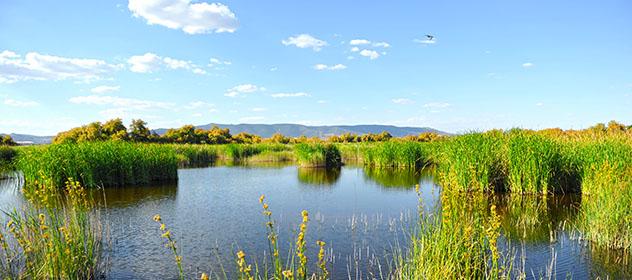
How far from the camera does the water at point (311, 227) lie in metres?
6.84

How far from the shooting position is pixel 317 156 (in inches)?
1147

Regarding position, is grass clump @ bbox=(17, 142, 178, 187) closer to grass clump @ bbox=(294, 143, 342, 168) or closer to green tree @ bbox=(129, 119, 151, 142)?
grass clump @ bbox=(294, 143, 342, 168)

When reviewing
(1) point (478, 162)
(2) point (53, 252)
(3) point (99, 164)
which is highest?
(1) point (478, 162)

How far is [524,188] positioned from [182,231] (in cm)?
1058

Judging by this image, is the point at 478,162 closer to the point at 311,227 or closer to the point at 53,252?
the point at 311,227

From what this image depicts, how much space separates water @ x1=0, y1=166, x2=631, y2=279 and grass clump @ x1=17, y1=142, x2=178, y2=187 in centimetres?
108

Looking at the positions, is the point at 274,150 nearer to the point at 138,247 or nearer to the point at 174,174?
the point at 174,174

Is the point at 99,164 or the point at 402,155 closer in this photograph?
the point at 99,164

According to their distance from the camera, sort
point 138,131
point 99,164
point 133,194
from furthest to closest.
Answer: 1. point 138,131
2. point 99,164
3. point 133,194

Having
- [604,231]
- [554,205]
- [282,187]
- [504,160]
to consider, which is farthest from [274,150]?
[604,231]

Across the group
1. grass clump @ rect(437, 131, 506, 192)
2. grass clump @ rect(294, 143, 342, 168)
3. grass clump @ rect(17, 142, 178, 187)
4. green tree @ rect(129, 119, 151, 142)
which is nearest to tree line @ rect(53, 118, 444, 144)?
green tree @ rect(129, 119, 151, 142)

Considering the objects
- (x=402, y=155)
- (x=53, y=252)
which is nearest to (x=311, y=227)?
(x=53, y=252)

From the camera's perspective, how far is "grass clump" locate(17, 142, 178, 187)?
15.3 m

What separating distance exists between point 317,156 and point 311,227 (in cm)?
1965
